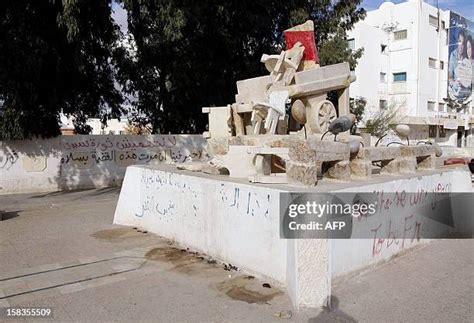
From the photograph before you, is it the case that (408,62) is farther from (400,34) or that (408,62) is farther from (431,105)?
(431,105)

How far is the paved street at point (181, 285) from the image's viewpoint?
444 centimetres

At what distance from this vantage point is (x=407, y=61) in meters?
38.8

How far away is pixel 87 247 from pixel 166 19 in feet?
30.5

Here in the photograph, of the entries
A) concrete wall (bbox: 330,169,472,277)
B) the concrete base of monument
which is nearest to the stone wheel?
the concrete base of monument

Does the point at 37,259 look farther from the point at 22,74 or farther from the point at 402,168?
the point at 22,74

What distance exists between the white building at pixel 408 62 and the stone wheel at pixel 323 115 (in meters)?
29.9

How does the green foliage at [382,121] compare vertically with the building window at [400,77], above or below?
below

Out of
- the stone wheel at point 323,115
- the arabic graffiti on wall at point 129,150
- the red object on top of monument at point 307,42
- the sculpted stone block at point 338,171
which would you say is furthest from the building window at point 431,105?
the sculpted stone block at point 338,171

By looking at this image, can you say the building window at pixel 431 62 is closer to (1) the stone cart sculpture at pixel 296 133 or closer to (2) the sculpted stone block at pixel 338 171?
(1) the stone cart sculpture at pixel 296 133

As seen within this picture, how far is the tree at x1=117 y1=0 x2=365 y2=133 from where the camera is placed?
15852 millimetres

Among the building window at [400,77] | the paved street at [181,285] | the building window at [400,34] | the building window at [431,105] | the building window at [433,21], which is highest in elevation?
the building window at [433,21]

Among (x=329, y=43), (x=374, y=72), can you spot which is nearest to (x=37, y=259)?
(x=329, y=43)
